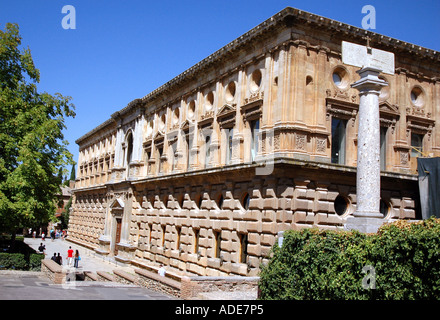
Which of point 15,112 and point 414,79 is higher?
point 414,79

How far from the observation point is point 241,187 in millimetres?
22156

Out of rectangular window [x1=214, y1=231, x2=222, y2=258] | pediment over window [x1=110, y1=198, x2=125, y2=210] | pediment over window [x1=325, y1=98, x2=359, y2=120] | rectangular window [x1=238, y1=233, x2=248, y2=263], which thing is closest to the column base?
pediment over window [x1=325, y1=98, x2=359, y2=120]

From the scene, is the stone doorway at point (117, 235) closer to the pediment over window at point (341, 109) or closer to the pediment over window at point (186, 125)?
the pediment over window at point (186, 125)

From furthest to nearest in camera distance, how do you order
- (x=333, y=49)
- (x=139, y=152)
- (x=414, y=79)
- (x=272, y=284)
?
(x=139, y=152), (x=414, y=79), (x=333, y=49), (x=272, y=284)

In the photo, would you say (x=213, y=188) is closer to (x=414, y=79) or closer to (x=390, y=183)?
(x=390, y=183)

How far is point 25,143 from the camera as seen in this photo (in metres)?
23.6

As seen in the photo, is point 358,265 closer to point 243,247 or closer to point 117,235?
point 243,247

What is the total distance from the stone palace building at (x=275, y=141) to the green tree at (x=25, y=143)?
7.49 metres

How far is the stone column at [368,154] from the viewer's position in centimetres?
1572

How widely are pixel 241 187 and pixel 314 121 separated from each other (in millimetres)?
4743

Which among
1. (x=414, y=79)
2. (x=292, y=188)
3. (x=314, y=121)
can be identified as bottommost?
(x=292, y=188)

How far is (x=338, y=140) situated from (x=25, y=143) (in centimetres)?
1571

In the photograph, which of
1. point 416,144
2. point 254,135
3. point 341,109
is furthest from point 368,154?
point 416,144

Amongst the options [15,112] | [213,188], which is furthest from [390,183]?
[15,112]
